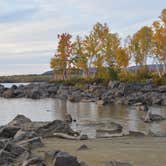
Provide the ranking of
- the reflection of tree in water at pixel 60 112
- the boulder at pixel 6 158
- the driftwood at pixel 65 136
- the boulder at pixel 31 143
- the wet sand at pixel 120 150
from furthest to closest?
the reflection of tree in water at pixel 60 112
the driftwood at pixel 65 136
the boulder at pixel 31 143
the wet sand at pixel 120 150
the boulder at pixel 6 158

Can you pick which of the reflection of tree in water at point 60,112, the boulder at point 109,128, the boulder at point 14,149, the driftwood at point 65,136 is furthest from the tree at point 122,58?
the boulder at point 14,149

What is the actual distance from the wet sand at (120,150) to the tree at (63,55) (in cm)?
8116

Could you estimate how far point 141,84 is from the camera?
200ft

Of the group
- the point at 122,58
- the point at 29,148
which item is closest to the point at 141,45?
the point at 122,58

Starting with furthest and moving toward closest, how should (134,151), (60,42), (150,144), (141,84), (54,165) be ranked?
1. (60,42)
2. (141,84)
3. (150,144)
4. (134,151)
5. (54,165)

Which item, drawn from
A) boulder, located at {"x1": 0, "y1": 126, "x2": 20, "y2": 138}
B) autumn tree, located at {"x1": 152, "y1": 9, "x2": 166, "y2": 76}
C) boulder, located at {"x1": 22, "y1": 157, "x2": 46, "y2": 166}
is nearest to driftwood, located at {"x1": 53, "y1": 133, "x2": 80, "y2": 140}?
boulder, located at {"x1": 0, "y1": 126, "x2": 20, "y2": 138}

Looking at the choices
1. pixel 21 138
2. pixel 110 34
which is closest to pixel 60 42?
pixel 110 34

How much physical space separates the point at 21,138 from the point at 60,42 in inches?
3337

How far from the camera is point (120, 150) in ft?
48.0

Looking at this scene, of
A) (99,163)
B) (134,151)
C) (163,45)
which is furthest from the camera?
(163,45)

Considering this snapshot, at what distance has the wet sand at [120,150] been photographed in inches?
500

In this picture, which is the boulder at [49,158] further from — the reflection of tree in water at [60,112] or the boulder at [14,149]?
the reflection of tree in water at [60,112]

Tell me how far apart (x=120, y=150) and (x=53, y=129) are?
686 cm

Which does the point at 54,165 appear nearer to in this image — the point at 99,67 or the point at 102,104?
the point at 102,104
